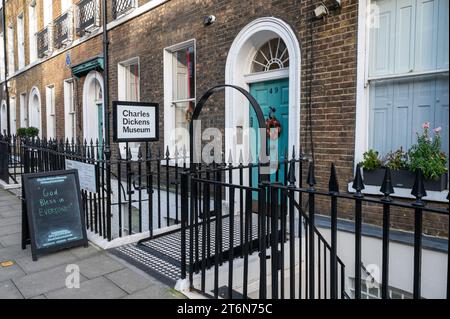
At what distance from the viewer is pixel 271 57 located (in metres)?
5.96

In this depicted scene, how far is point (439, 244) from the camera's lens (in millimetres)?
3803

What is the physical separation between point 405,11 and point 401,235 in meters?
2.60

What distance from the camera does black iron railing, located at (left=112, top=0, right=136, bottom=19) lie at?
8672 millimetres

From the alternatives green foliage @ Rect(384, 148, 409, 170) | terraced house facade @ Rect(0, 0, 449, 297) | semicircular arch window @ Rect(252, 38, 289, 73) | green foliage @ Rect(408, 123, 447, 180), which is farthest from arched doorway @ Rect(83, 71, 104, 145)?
green foliage @ Rect(408, 123, 447, 180)

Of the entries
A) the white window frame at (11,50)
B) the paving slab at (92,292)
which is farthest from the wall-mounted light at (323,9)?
the white window frame at (11,50)

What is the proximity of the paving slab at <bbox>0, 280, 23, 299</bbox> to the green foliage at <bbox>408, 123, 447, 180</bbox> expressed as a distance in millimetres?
4145

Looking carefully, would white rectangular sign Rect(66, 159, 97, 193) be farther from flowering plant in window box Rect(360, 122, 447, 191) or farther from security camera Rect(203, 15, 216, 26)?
security camera Rect(203, 15, 216, 26)

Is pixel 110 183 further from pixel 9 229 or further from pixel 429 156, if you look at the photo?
pixel 429 156

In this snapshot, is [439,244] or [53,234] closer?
[439,244]

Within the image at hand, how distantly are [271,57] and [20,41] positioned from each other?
16.1m
